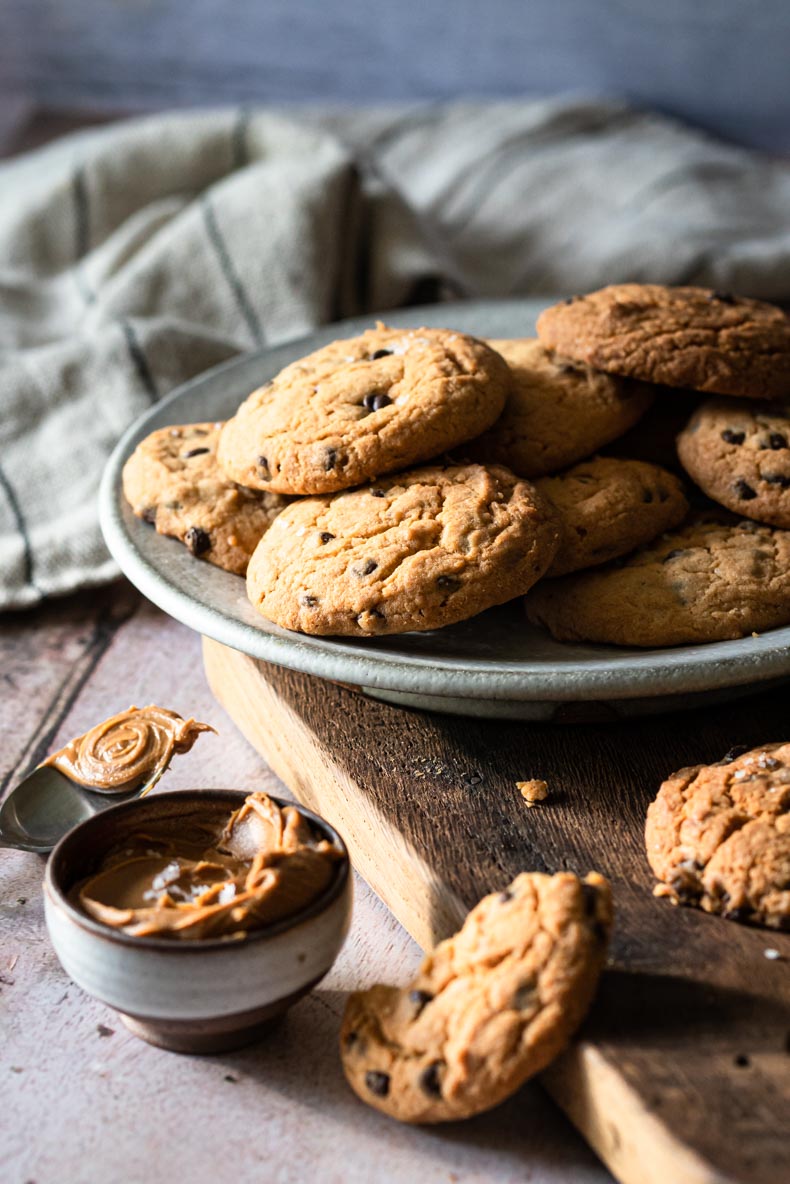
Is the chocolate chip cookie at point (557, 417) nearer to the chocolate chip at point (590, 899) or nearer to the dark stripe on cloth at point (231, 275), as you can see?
the chocolate chip at point (590, 899)

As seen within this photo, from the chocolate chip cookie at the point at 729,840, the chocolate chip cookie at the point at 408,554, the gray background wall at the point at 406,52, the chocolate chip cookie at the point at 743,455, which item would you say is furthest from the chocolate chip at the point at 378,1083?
the gray background wall at the point at 406,52

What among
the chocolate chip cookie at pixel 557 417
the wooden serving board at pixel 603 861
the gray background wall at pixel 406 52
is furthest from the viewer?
the gray background wall at pixel 406 52

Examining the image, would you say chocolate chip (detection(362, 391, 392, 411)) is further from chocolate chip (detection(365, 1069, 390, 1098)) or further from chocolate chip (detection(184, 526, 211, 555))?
chocolate chip (detection(365, 1069, 390, 1098))

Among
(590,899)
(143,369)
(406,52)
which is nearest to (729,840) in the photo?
(590,899)

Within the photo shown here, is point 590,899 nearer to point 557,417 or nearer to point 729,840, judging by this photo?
point 729,840

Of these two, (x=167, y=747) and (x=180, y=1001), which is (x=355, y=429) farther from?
(x=180, y=1001)

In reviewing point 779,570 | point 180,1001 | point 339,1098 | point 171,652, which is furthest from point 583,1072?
point 171,652
